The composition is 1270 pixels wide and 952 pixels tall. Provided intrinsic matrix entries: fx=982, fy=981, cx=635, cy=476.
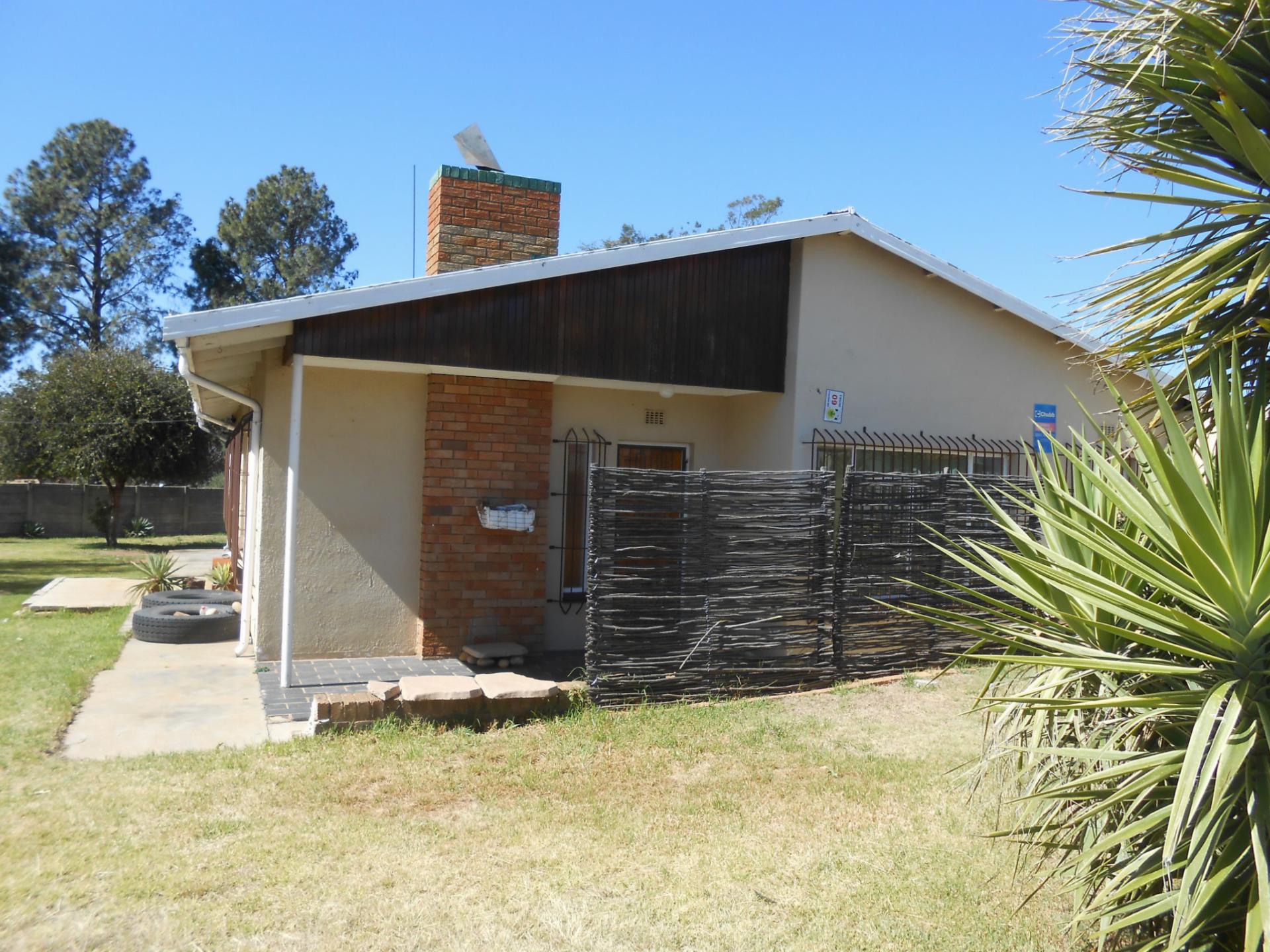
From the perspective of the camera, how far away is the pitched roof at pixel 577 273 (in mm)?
7305

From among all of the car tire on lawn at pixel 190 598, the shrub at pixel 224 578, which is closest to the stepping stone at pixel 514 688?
the car tire on lawn at pixel 190 598

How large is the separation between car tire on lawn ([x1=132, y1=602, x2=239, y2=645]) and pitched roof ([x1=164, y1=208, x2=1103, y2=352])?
3.63 metres

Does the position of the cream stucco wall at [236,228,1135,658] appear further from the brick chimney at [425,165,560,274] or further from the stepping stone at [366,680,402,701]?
the stepping stone at [366,680,402,701]

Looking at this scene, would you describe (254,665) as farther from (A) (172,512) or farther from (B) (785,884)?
(A) (172,512)

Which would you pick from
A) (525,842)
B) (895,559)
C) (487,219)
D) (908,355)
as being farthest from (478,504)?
(908,355)

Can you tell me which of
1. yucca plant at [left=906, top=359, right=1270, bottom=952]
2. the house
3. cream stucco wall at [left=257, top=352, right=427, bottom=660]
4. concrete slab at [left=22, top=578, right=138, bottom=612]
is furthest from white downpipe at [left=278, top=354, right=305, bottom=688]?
concrete slab at [left=22, top=578, right=138, bottom=612]

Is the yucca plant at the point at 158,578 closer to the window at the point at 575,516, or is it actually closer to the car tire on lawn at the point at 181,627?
the car tire on lawn at the point at 181,627

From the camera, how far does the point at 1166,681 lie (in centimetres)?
357

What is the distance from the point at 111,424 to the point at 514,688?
70.5 ft

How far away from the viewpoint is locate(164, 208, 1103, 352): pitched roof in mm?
7305

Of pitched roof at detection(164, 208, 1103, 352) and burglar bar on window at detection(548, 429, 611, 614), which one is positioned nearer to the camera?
pitched roof at detection(164, 208, 1103, 352)

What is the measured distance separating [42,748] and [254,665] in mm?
2852

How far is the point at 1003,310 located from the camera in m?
11.0

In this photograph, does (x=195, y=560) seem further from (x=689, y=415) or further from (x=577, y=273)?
(x=577, y=273)
